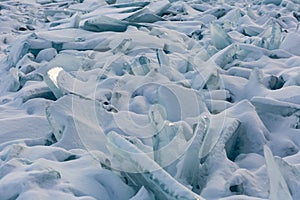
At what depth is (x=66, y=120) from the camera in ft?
7.29

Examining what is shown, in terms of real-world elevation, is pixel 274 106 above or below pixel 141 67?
above

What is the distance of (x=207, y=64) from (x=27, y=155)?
142 centimetres

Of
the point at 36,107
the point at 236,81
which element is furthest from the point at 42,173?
the point at 236,81

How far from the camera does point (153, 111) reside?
6.42 feet

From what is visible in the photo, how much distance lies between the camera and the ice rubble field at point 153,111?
175cm

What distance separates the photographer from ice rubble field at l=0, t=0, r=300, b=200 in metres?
1.75

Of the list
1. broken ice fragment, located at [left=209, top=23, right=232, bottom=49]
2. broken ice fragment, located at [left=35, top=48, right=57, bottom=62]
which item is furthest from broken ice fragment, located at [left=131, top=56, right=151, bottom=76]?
broken ice fragment, located at [left=35, top=48, right=57, bottom=62]

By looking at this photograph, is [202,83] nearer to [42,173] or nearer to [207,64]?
[207,64]

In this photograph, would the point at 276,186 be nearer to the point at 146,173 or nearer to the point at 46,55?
the point at 146,173

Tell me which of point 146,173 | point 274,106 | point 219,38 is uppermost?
point 146,173

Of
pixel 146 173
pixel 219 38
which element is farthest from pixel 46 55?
pixel 146 173

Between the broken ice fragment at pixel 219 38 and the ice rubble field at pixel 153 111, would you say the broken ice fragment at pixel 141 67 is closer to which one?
the ice rubble field at pixel 153 111

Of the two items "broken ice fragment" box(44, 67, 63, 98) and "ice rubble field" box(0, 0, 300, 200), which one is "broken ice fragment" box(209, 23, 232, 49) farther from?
"broken ice fragment" box(44, 67, 63, 98)

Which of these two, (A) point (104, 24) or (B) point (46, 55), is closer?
A: (B) point (46, 55)
